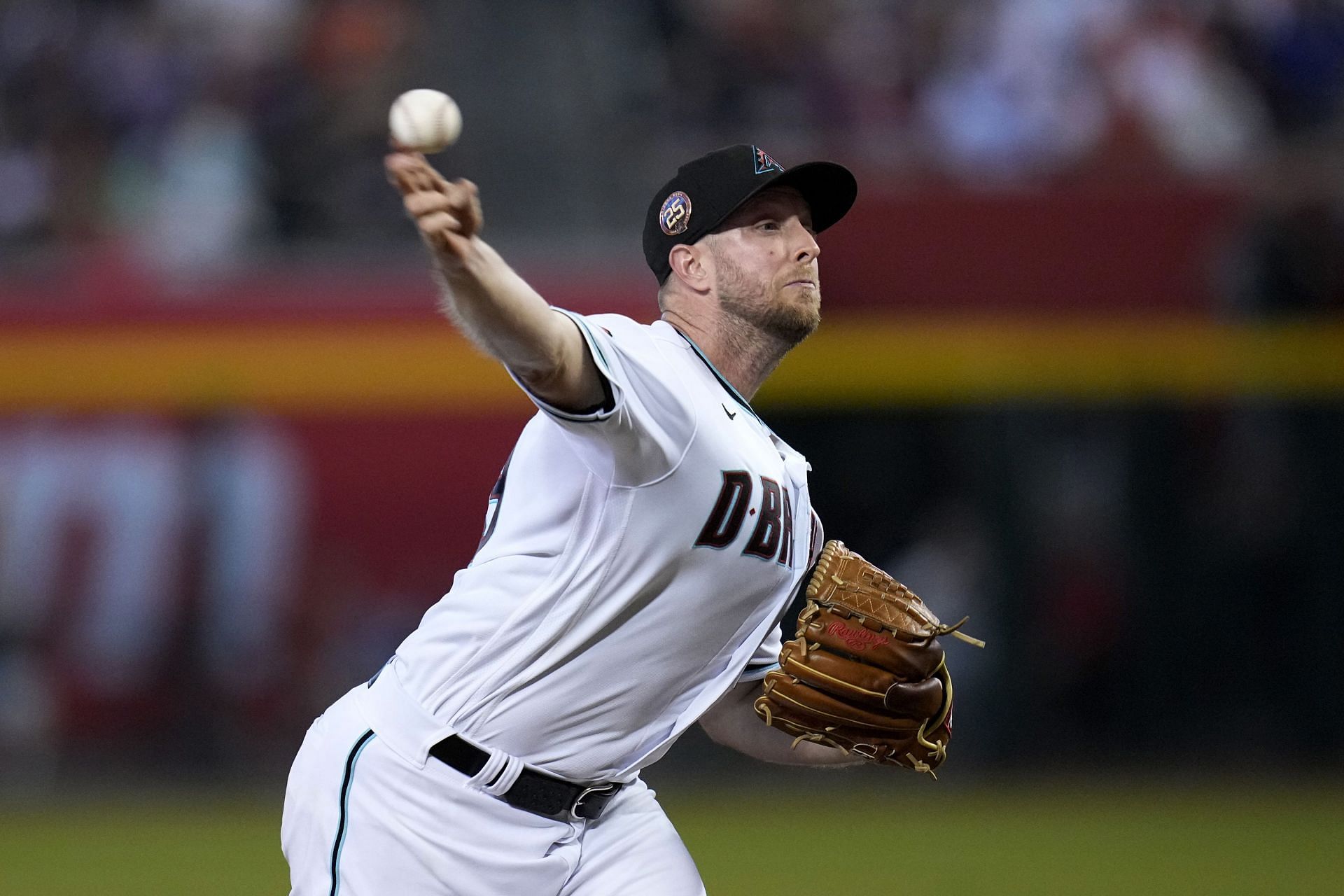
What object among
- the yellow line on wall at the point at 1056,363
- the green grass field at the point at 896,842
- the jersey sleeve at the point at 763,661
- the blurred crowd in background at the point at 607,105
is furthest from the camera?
the blurred crowd in background at the point at 607,105

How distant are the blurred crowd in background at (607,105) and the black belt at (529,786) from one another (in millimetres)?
7196

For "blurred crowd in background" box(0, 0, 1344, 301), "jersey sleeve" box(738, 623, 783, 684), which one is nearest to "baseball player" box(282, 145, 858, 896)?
"jersey sleeve" box(738, 623, 783, 684)

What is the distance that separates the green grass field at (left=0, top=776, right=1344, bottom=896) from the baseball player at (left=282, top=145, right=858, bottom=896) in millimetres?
3755

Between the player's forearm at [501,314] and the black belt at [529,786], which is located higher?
the player's forearm at [501,314]

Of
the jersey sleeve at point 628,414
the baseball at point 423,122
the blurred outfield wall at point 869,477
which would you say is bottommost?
the blurred outfield wall at point 869,477

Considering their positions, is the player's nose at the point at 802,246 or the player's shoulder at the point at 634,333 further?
the player's nose at the point at 802,246

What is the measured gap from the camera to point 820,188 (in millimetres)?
3559

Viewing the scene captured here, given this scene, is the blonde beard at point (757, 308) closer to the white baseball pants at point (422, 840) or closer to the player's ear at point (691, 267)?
the player's ear at point (691, 267)

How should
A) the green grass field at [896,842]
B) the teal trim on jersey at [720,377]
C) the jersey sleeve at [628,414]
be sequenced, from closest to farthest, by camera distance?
1. the jersey sleeve at [628,414]
2. the teal trim on jersey at [720,377]
3. the green grass field at [896,842]

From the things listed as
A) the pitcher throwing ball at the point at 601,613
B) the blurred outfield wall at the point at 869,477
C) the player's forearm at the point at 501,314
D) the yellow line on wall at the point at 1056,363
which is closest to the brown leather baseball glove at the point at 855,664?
the pitcher throwing ball at the point at 601,613

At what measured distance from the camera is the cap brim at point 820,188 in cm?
342

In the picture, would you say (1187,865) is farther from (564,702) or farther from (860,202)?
(564,702)

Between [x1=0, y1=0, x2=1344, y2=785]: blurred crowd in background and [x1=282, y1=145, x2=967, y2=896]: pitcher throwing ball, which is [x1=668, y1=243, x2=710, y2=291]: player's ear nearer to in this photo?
[x1=282, y1=145, x2=967, y2=896]: pitcher throwing ball

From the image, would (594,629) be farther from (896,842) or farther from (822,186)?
(896,842)
